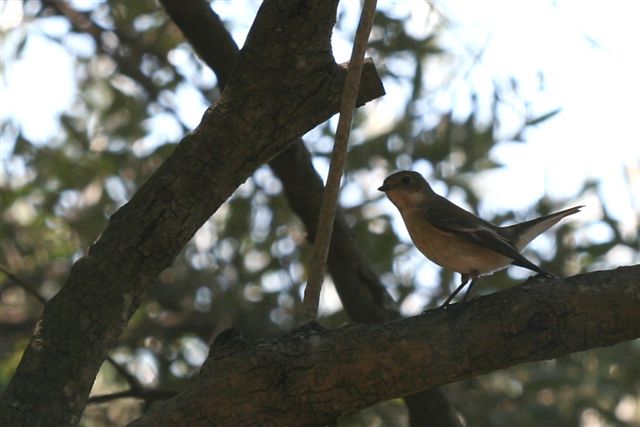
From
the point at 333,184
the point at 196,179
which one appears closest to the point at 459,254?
the point at 333,184

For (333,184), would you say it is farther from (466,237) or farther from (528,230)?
(528,230)

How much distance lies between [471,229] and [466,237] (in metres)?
0.06

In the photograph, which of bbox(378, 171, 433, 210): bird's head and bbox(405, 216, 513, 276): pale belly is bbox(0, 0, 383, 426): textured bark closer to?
bbox(405, 216, 513, 276): pale belly

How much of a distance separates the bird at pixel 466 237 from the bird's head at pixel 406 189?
82 mm

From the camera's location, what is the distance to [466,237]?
4.68 meters

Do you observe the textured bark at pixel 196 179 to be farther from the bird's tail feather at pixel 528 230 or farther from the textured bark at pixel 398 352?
the bird's tail feather at pixel 528 230

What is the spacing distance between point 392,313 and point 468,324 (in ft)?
6.34

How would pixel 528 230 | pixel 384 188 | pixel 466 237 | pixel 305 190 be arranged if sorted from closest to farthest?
1. pixel 466 237
2. pixel 528 230
3. pixel 305 190
4. pixel 384 188

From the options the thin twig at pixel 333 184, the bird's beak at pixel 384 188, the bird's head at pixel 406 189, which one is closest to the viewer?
the thin twig at pixel 333 184

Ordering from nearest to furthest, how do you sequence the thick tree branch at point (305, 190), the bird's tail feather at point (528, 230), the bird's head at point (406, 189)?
the bird's tail feather at point (528, 230), the thick tree branch at point (305, 190), the bird's head at point (406, 189)

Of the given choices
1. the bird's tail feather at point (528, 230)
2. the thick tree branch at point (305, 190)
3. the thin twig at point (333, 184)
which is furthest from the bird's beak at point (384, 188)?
the thin twig at point (333, 184)

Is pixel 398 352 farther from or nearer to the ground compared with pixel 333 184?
nearer to the ground

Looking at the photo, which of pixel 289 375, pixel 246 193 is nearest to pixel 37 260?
pixel 246 193

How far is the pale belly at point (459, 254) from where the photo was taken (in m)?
4.66
